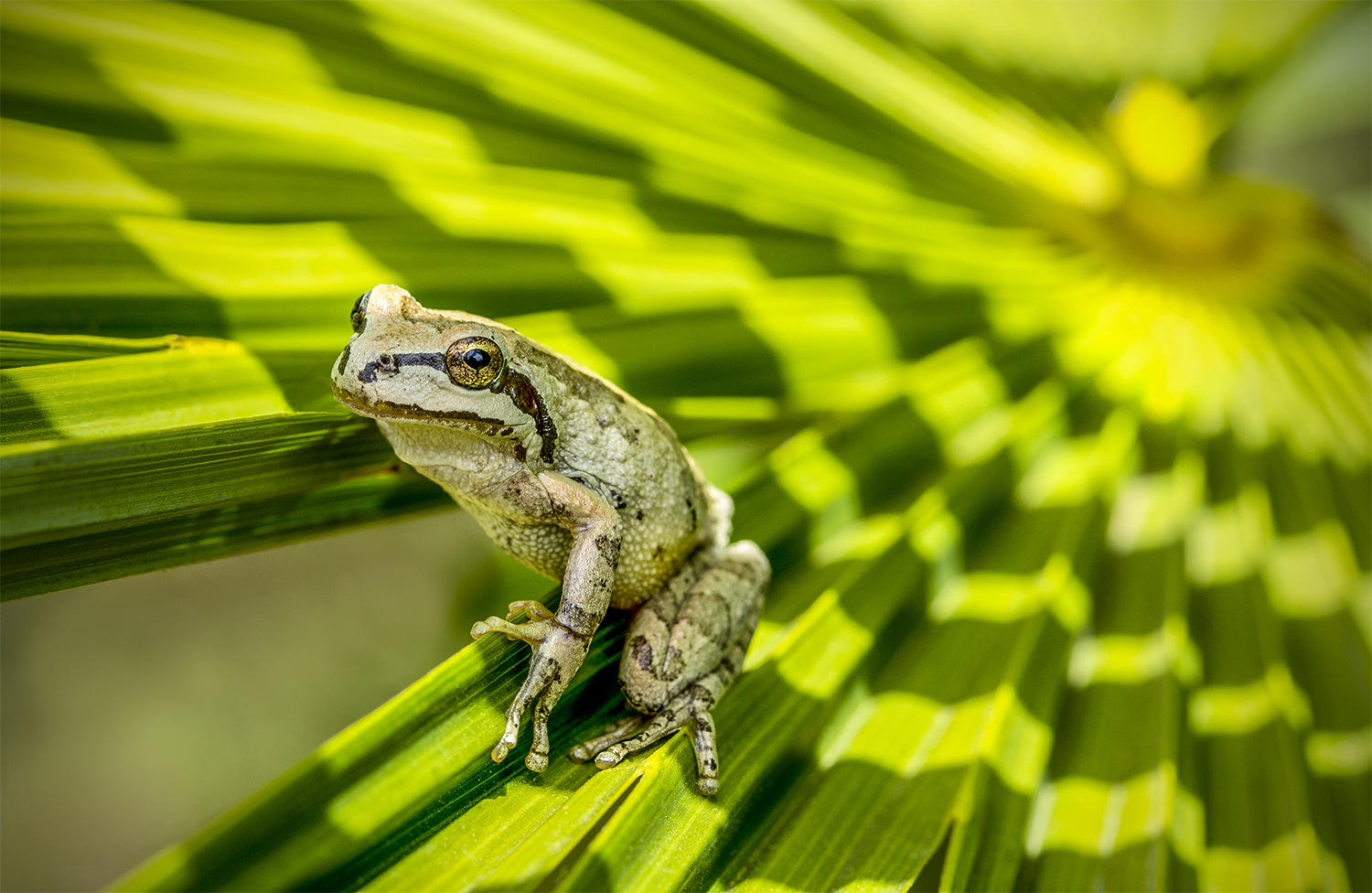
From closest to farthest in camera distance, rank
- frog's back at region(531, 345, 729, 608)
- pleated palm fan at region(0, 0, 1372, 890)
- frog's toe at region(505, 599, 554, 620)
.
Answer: pleated palm fan at region(0, 0, 1372, 890) → frog's toe at region(505, 599, 554, 620) → frog's back at region(531, 345, 729, 608)

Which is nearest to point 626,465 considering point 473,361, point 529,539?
point 529,539

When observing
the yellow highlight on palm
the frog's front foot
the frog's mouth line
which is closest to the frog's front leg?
the frog's front foot

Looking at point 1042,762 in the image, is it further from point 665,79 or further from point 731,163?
point 665,79

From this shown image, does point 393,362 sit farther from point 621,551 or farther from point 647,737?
point 647,737

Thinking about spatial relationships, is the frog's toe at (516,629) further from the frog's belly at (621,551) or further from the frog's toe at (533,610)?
the frog's belly at (621,551)

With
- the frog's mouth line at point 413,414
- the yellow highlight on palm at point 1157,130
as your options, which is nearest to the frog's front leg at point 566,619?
the frog's mouth line at point 413,414

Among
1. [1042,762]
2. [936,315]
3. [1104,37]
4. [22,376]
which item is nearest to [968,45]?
[1104,37]

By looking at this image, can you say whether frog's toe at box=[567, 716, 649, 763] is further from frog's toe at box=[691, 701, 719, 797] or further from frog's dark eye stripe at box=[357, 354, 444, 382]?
frog's dark eye stripe at box=[357, 354, 444, 382]
